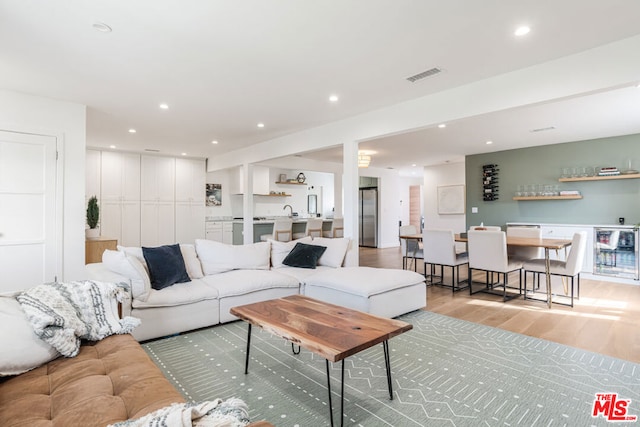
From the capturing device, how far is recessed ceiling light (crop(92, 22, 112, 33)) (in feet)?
7.93

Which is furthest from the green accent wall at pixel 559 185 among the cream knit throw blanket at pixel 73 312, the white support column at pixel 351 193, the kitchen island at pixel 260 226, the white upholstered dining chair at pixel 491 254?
the cream knit throw blanket at pixel 73 312

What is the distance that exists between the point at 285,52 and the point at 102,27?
137 centimetres

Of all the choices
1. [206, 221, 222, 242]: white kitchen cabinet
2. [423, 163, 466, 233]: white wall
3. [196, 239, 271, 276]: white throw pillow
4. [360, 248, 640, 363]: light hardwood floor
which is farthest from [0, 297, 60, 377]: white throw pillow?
[423, 163, 466, 233]: white wall

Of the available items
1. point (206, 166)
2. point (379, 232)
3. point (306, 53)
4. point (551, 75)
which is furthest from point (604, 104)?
point (206, 166)

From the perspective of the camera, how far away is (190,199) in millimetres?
8188

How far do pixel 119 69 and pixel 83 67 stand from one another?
323 millimetres

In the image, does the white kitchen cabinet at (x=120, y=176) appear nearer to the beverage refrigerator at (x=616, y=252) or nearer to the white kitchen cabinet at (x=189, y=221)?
the white kitchen cabinet at (x=189, y=221)

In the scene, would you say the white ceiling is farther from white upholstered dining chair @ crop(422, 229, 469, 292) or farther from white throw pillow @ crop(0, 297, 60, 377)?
white throw pillow @ crop(0, 297, 60, 377)

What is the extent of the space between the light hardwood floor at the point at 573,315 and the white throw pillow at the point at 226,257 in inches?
85.4

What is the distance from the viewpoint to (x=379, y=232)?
1027 cm

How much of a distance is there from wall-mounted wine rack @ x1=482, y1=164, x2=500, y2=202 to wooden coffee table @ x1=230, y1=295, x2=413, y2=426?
6142 millimetres

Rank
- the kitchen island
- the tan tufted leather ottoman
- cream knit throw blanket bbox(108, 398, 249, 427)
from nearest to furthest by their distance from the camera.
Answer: cream knit throw blanket bbox(108, 398, 249, 427) → the tan tufted leather ottoman → the kitchen island

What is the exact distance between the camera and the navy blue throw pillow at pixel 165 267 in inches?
126

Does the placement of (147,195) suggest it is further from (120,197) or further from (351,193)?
(351,193)
